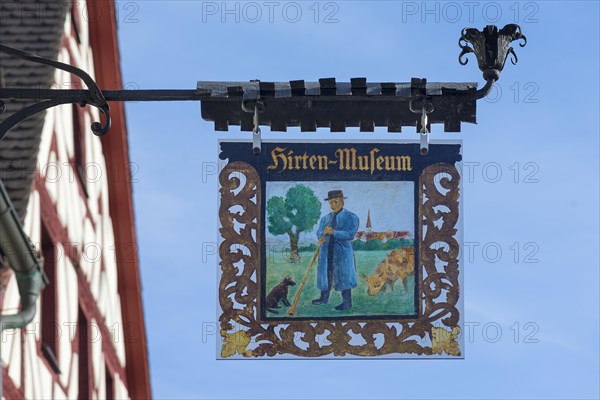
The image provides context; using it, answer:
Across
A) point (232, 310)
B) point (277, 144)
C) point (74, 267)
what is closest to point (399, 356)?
point (232, 310)

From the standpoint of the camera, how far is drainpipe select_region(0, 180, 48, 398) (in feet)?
22.6

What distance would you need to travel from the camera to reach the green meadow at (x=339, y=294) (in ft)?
39.4

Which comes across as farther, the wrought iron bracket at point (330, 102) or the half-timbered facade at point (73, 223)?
the half-timbered facade at point (73, 223)

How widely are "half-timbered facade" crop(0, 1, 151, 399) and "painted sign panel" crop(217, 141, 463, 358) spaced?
5.57ft

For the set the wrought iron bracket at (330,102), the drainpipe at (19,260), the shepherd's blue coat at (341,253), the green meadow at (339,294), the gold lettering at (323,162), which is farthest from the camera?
the shepherd's blue coat at (341,253)

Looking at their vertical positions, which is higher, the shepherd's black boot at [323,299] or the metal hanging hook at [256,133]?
the metal hanging hook at [256,133]

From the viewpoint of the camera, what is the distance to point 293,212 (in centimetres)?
1199

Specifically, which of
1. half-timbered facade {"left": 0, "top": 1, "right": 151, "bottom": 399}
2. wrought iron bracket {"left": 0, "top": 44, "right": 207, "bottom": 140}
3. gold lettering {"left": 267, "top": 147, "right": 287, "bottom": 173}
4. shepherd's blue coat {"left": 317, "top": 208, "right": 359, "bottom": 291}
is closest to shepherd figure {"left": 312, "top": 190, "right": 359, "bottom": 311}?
shepherd's blue coat {"left": 317, "top": 208, "right": 359, "bottom": 291}

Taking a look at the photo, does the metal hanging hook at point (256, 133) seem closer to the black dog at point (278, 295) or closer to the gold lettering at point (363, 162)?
the gold lettering at point (363, 162)

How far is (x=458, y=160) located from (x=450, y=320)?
119 centimetres

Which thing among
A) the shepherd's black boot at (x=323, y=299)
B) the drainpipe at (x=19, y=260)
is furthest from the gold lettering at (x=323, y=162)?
the drainpipe at (x=19, y=260)

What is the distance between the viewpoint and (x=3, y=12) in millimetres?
12930

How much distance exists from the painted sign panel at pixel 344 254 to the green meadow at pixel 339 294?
1cm

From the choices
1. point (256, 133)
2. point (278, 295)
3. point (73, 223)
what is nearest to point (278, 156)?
point (278, 295)
